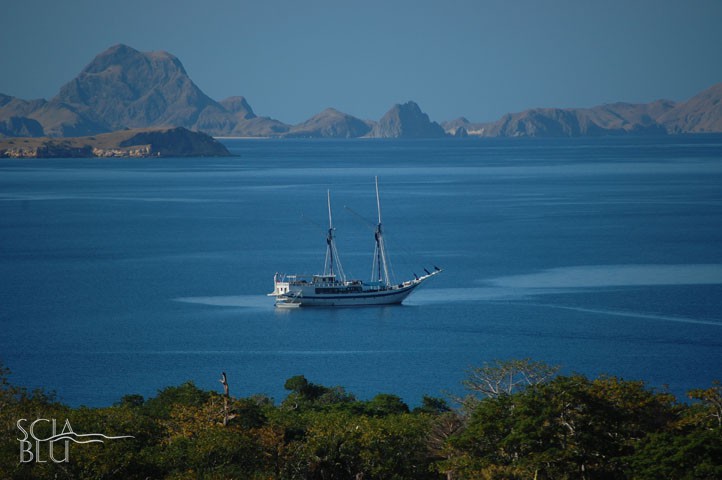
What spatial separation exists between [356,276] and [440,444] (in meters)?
45.6

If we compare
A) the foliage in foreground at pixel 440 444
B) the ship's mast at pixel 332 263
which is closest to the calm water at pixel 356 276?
the ship's mast at pixel 332 263

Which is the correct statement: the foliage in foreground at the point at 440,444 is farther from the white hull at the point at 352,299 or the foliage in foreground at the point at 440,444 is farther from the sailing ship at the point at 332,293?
the white hull at the point at 352,299

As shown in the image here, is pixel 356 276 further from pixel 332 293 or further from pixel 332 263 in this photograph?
pixel 332 293

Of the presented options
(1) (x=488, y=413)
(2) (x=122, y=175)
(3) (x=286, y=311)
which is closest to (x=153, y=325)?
(3) (x=286, y=311)

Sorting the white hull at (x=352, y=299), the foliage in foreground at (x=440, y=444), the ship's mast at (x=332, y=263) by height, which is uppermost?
the foliage in foreground at (x=440, y=444)

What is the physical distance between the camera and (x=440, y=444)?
971 inches

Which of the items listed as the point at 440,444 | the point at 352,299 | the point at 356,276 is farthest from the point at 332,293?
the point at 440,444

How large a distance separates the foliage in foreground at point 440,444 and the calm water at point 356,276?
535 inches

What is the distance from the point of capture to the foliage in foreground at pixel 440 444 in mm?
21125

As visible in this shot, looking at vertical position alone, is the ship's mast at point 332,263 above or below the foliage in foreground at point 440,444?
below

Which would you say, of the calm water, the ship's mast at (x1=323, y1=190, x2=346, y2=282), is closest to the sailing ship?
the calm water

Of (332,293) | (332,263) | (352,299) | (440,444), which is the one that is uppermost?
(440,444)

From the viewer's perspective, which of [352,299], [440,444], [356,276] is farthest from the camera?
[356,276]

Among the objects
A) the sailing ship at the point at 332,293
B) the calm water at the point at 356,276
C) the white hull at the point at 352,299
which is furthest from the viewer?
the white hull at the point at 352,299
